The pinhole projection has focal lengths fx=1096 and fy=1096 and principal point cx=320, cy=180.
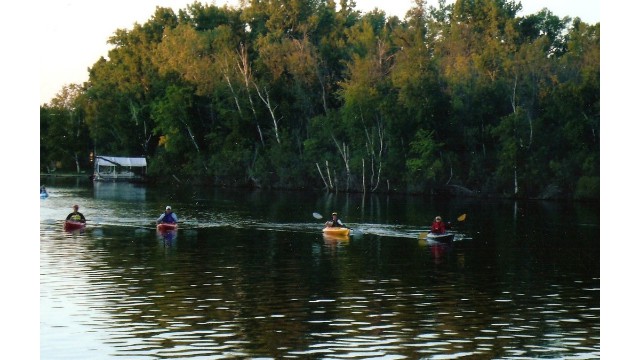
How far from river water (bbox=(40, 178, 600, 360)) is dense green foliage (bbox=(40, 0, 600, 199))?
19.0m

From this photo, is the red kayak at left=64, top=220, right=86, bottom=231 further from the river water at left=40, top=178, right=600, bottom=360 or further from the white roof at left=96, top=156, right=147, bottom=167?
the white roof at left=96, top=156, right=147, bottom=167

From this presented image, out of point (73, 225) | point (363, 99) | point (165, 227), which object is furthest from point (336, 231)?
point (363, 99)

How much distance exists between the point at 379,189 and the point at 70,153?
2215 inches

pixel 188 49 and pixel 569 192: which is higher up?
→ pixel 188 49

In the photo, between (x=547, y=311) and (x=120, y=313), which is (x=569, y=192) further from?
(x=120, y=313)

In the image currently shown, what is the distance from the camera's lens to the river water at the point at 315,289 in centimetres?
2431

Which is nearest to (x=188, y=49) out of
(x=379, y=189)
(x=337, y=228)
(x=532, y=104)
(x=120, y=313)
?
(x=379, y=189)

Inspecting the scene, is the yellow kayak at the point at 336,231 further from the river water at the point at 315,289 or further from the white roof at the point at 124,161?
the white roof at the point at 124,161

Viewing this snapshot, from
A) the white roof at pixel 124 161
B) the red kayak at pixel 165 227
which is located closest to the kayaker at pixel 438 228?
the red kayak at pixel 165 227

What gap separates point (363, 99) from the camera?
8956cm

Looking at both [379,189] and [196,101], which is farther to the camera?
[196,101]

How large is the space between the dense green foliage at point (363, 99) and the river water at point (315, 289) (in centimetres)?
1897

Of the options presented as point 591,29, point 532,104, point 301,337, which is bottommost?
point 301,337

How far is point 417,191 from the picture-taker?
292 feet
